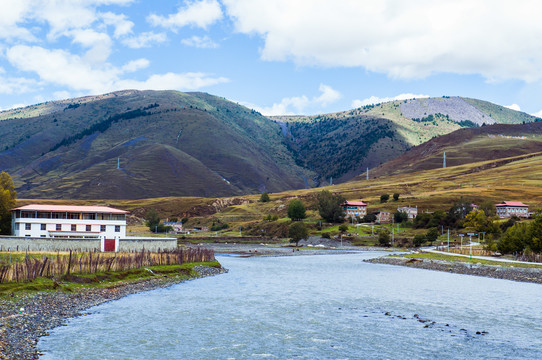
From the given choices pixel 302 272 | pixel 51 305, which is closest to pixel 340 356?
pixel 51 305

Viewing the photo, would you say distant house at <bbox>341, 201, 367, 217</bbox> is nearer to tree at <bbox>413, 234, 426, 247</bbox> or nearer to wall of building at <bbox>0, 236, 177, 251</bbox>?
tree at <bbox>413, 234, 426, 247</bbox>

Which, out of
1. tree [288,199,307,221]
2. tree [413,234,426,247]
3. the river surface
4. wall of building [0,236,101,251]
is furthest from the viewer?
tree [288,199,307,221]

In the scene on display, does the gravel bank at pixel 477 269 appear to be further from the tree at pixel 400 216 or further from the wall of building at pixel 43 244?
the tree at pixel 400 216

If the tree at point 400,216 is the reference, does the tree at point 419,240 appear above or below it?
below

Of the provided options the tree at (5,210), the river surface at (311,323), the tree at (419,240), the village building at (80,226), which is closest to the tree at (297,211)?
the tree at (419,240)

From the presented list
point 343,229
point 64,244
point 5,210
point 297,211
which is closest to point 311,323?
point 64,244

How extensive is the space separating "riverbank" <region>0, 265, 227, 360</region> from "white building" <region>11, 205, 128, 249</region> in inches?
1389

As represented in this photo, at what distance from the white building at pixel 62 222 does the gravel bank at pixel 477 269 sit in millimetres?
51271

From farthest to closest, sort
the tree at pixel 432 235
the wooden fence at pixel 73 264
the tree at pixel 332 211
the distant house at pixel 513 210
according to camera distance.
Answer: the tree at pixel 332 211 < the distant house at pixel 513 210 < the tree at pixel 432 235 < the wooden fence at pixel 73 264

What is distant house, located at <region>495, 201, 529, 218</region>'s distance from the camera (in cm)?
15975

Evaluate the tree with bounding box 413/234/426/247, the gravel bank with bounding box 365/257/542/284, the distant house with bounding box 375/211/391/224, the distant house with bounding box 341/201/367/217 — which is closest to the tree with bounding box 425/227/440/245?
the tree with bounding box 413/234/426/247

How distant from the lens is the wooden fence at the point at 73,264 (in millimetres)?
46375

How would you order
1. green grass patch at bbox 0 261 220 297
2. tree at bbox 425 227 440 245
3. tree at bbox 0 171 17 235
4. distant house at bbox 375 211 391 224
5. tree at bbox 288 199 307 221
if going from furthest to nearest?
tree at bbox 288 199 307 221 < distant house at bbox 375 211 391 224 < tree at bbox 425 227 440 245 < tree at bbox 0 171 17 235 < green grass patch at bbox 0 261 220 297

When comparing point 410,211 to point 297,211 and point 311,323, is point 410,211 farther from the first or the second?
point 311,323
